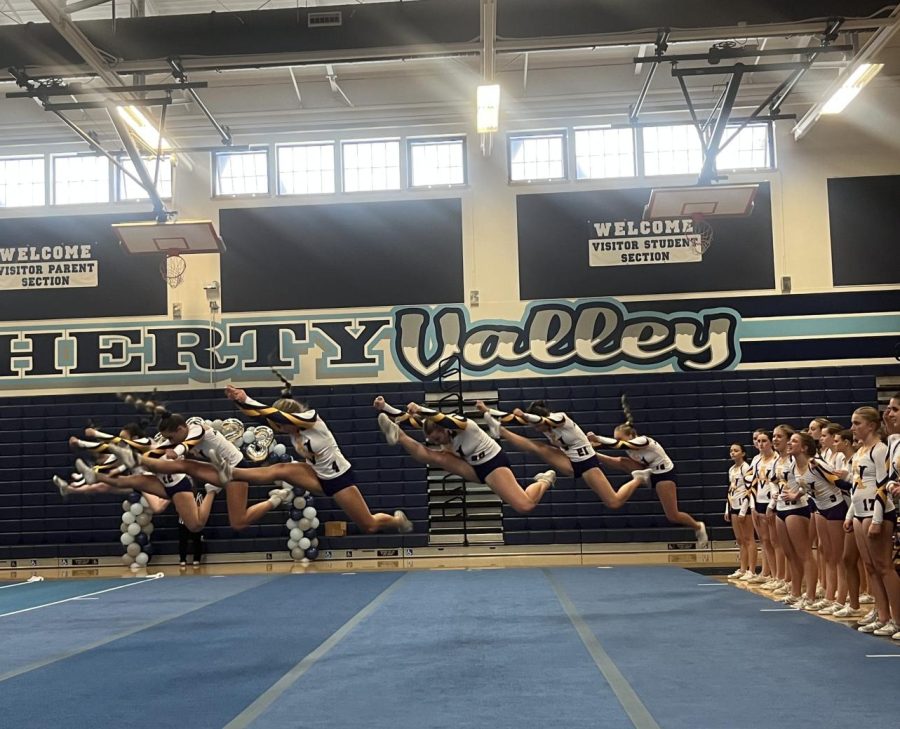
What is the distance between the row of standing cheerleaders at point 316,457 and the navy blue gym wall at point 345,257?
745 centimetres

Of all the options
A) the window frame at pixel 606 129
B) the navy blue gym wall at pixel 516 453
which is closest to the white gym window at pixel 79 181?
the navy blue gym wall at pixel 516 453

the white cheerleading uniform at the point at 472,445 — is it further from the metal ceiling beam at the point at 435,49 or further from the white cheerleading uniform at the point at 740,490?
the metal ceiling beam at the point at 435,49

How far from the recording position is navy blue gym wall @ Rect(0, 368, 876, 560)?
54.3 feet

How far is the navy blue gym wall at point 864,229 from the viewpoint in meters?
17.1

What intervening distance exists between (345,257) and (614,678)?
12470mm

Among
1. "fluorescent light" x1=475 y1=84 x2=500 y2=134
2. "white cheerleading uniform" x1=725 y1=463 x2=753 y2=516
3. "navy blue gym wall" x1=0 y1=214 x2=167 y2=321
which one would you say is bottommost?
"white cheerleading uniform" x1=725 y1=463 x2=753 y2=516

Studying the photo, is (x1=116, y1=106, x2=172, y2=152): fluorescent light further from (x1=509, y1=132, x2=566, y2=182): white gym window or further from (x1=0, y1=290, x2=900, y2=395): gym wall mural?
(x1=509, y1=132, x2=566, y2=182): white gym window

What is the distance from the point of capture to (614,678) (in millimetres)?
6305

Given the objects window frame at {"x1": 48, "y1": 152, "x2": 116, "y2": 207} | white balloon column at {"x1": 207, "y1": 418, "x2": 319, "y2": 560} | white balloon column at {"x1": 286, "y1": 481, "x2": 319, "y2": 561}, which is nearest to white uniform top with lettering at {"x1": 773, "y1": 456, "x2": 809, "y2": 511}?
white balloon column at {"x1": 207, "y1": 418, "x2": 319, "y2": 560}

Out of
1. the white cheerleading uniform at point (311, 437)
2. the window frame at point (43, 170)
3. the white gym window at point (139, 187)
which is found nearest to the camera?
the white cheerleading uniform at point (311, 437)

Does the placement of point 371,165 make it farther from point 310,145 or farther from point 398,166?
point 310,145

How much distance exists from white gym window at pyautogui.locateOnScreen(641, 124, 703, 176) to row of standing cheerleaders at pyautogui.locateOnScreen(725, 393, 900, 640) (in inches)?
262

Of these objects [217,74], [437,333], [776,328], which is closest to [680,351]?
[776,328]

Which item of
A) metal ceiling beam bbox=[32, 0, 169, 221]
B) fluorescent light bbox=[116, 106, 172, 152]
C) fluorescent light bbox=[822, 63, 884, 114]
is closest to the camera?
metal ceiling beam bbox=[32, 0, 169, 221]
